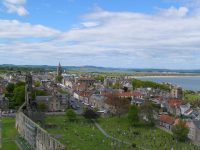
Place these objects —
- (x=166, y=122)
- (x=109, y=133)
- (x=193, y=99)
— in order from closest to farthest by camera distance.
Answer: (x=109, y=133) < (x=166, y=122) < (x=193, y=99)

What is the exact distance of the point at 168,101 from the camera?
302 feet

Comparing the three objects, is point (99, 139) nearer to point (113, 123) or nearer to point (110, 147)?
point (110, 147)

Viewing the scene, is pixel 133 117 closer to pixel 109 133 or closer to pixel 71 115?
pixel 109 133

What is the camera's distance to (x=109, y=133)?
5781 centimetres

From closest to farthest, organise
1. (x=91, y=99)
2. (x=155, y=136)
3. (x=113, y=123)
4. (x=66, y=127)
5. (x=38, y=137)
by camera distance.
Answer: (x=38, y=137) → (x=155, y=136) → (x=66, y=127) → (x=113, y=123) → (x=91, y=99)

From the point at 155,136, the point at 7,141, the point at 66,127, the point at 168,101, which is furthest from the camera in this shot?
the point at 168,101

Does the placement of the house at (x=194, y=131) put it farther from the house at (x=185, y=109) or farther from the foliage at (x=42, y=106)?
the foliage at (x=42, y=106)

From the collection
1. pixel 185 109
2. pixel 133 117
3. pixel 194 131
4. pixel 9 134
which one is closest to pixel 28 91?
pixel 9 134

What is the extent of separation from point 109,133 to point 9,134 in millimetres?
14148

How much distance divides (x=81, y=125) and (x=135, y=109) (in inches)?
358

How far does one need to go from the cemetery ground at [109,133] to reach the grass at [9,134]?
213 inches

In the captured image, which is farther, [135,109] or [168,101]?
[168,101]

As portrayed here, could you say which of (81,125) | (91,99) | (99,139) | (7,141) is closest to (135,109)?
(81,125)

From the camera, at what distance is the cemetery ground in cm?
4894
